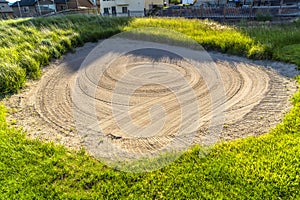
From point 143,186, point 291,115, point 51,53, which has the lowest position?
point 143,186

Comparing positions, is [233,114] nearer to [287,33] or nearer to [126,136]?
[126,136]

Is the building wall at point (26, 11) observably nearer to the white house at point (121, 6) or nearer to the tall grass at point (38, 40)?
the white house at point (121, 6)

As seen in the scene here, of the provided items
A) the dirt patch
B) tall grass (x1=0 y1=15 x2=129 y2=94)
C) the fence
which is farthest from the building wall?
the dirt patch

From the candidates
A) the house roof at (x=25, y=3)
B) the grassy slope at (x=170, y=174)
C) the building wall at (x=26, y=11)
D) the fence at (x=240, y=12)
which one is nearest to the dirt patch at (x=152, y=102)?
the grassy slope at (x=170, y=174)

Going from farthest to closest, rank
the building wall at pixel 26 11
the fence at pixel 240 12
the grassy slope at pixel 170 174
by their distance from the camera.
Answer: the building wall at pixel 26 11, the fence at pixel 240 12, the grassy slope at pixel 170 174

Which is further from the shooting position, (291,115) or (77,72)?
(77,72)

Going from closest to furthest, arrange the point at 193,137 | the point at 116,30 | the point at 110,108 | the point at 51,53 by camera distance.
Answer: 1. the point at 193,137
2. the point at 110,108
3. the point at 51,53
4. the point at 116,30

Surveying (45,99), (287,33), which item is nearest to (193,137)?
(45,99)
